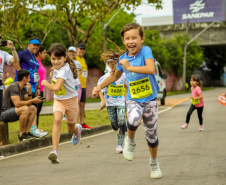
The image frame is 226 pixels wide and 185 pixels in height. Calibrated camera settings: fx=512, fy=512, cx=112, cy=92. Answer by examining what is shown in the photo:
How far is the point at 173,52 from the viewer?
48.8 metres

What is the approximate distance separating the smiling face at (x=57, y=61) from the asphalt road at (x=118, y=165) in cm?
145

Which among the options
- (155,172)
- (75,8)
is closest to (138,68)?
(155,172)

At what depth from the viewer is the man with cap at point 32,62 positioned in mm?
10008

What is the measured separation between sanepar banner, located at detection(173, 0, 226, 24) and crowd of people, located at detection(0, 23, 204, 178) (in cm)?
4025

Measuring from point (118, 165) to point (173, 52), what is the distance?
139ft

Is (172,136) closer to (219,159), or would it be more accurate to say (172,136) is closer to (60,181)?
(219,159)

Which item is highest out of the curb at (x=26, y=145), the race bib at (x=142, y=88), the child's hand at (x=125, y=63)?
the child's hand at (x=125, y=63)

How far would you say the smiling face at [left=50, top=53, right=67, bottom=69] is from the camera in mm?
7484

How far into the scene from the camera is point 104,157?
8.02 metres

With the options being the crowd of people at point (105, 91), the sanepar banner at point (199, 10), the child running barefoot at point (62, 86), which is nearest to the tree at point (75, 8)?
the crowd of people at point (105, 91)

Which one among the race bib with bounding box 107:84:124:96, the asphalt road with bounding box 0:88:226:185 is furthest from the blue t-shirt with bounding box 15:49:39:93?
the race bib with bounding box 107:84:124:96

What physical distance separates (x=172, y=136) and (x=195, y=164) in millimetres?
3929

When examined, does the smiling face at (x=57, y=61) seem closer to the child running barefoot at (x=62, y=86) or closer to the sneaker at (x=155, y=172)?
the child running barefoot at (x=62, y=86)

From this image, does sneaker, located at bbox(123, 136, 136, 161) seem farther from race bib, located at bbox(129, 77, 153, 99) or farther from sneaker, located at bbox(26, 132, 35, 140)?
sneaker, located at bbox(26, 132, 35, 140)
